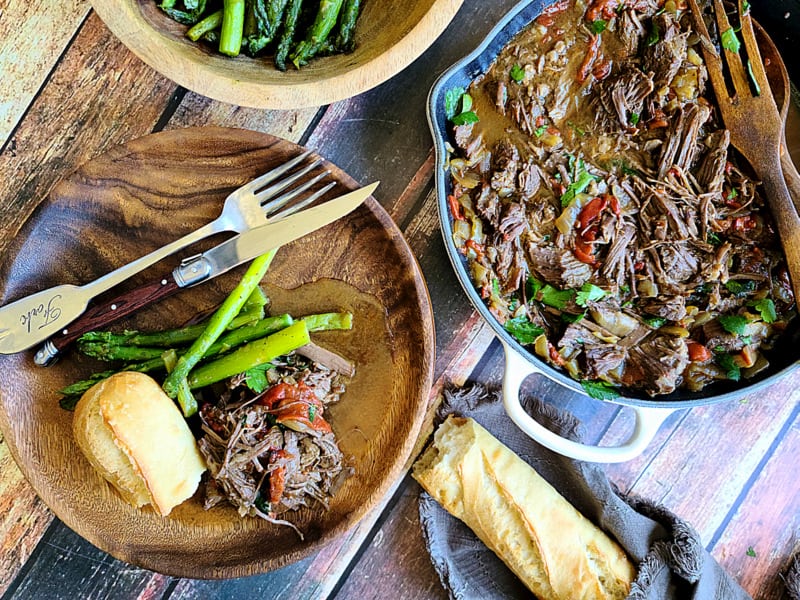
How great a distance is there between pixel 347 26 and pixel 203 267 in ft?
3.69

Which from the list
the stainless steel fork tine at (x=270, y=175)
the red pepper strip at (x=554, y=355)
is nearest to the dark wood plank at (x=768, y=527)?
the red pepper strip at (x=554, y=355)

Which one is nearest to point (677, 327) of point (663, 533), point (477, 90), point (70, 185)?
point (663, 533)

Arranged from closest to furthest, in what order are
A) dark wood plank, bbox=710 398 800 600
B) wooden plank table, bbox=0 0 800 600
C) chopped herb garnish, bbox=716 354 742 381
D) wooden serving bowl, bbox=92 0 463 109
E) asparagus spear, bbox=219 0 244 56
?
1. wooden serving bowl, bbox=92 0 463 109
2. asparagus spear, bbox=219 0 244 56
3. chopped herb garnish, bbox=716 354 742 381
4. wooden plank table, bbox=0 0 800 600
5. dark wood plank, bbox=710 398 800 600

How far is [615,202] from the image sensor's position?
277 cm

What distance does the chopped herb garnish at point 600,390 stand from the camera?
9.11 feet

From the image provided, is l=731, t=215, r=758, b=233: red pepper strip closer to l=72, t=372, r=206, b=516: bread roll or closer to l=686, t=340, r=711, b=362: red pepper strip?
l=686, t=340, r=711, b=362: red pepper strip

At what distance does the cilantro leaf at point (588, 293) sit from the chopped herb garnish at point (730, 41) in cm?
111

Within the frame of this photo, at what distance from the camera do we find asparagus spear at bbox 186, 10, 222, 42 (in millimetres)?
2625

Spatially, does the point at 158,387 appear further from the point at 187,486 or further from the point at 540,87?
the point at 540,87

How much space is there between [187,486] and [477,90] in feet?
6.48

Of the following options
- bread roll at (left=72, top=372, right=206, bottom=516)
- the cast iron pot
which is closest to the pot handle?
the cast iron pot

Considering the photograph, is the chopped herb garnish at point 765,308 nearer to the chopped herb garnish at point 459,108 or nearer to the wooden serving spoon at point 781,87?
the wooden serving spoon at point 781,87

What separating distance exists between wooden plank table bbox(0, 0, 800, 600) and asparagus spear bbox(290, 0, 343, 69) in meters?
0.34

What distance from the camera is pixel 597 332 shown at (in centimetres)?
282
